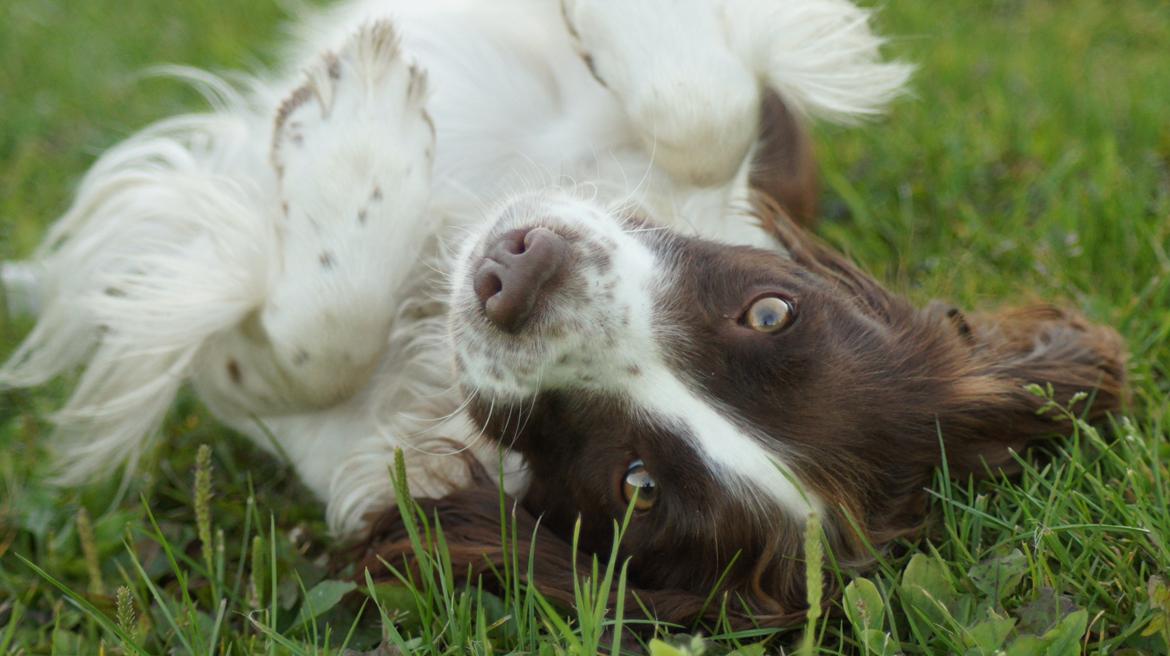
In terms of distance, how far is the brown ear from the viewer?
7.60 ft

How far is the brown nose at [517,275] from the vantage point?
206cm

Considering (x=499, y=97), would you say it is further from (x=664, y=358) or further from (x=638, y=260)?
(x=664, y=358)

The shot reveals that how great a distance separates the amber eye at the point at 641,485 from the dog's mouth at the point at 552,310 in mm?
170

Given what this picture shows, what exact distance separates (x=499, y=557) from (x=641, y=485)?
1.21ft

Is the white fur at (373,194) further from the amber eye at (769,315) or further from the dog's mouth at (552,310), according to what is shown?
the amber eye at (769,315)

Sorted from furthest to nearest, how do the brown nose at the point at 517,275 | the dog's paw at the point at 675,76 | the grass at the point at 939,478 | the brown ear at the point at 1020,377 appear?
1. the dog's paw at the point at 675,76
2. the brown ear at the point at 1020,377
3. the brown nose at the point at 517,275
4. the grass at the point at 939,478

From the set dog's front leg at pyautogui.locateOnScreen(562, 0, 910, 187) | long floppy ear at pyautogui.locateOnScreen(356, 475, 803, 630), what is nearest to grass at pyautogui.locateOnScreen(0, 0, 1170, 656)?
long floppy ear at pyautogui.locateOnScreen(356, 475, 803, 630)

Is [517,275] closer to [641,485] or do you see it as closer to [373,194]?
[641,485]

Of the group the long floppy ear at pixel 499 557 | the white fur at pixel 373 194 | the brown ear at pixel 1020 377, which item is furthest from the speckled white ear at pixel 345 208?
the brown ear at pixel 1020 377

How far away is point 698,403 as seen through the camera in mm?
2078

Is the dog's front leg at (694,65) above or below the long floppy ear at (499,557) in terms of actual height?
above

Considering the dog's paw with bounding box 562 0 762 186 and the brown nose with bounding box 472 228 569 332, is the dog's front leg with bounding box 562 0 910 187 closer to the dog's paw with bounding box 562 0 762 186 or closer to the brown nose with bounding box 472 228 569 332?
the dog's paw with bounding box 562 0 762 186

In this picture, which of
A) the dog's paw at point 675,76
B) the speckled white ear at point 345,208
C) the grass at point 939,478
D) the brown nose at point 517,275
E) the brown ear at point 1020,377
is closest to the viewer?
the grass at point 939,478

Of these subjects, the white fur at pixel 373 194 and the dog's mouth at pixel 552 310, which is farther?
the white fur at pixel 373 194
